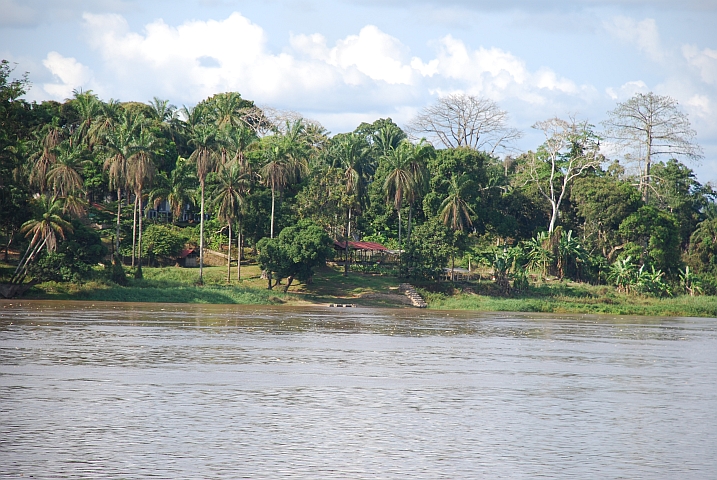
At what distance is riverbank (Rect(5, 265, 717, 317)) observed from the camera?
6706 cm

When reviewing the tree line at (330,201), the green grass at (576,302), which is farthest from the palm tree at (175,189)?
the green grass at (576,302)

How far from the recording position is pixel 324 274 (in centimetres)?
7900

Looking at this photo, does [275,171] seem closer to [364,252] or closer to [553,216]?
[364,252]

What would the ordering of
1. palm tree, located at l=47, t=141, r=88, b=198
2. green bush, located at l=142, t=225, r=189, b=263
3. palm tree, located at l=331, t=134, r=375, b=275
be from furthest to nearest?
1. palm tree, located at l=331, t=134, r=375, b=275
2. green bush, located at l=142, t=225, r=189, b=263
3. palm tree, located at l=47, t=141, r=88, b=198

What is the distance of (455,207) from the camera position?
80.8 m

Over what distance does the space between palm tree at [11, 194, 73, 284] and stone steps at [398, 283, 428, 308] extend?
27835 mm

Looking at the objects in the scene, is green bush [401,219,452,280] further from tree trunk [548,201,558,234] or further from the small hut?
the small hut

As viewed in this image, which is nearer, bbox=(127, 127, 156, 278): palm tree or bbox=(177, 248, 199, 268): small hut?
bbox=(127, 127, 156, 278): palm tree

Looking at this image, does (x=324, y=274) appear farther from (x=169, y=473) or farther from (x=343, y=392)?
(x=169, y=473)

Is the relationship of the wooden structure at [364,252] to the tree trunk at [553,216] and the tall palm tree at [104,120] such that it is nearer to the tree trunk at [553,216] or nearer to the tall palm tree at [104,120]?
the tree trunk at [553,216]

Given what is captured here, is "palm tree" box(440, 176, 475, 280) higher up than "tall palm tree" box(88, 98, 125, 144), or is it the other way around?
"tall palm tree" box(88, 98, 125, 144)

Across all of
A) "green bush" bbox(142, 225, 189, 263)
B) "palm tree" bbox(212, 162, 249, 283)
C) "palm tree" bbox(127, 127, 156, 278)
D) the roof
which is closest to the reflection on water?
"palm tree" bbox(127, 127, 156, 278)

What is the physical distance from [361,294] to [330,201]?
33.4 ft

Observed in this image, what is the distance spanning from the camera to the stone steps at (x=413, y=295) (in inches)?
2874
